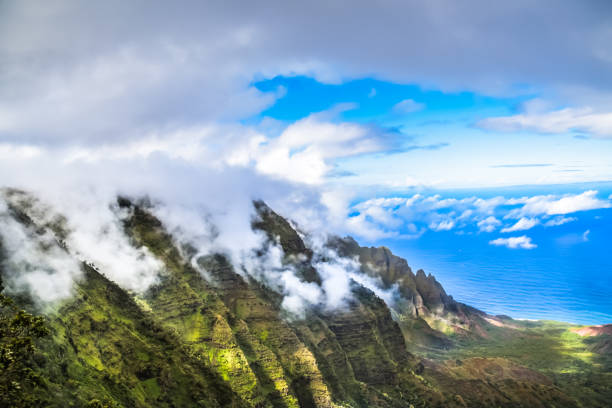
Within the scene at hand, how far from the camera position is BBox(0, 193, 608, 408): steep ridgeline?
6538 centimetres

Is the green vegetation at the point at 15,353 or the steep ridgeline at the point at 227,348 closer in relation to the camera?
the green vegetation at the point at 15,353

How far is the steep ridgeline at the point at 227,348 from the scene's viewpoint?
6538 centimetres

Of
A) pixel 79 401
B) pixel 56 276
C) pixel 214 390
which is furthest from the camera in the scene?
pixel 214 390

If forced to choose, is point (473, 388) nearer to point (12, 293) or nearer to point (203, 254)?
point (203, 254)

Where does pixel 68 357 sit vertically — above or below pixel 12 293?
below

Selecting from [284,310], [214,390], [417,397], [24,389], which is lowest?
[417,397]

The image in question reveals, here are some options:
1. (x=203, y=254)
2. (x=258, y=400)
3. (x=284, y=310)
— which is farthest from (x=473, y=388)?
(x=203, y=254)

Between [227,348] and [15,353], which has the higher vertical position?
[15,353]

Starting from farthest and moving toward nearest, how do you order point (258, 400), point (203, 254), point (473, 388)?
point (473, 388)
point (203, 254)
point (258, 400)

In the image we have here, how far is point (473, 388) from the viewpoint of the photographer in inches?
6457

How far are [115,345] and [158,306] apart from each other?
3156cm

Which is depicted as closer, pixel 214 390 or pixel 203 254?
pixel 214 390

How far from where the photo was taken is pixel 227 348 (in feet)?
336

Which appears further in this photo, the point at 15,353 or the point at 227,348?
the point at 227,348
